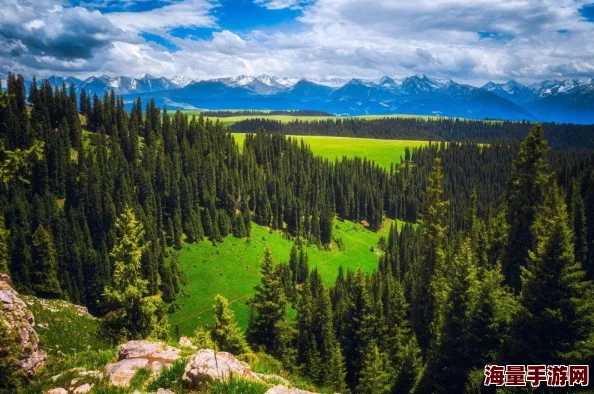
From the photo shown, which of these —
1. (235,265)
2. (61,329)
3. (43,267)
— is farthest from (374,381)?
(235,265)

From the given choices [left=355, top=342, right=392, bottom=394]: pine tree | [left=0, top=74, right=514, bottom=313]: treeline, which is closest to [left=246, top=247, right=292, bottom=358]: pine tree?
[left=355, top=342, right=392, bottom=394]: pine tree

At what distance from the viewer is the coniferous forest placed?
26688 mm

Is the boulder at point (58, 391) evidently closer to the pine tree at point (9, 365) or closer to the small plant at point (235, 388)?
the pine tree at point (9, 365)

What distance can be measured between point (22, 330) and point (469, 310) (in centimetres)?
2919

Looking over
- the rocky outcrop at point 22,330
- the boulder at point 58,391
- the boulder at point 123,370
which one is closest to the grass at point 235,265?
the rocky outcrop at point 22,330

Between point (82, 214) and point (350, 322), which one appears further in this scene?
point (82, 214)

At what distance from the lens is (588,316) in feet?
71.3

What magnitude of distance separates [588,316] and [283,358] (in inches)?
1308

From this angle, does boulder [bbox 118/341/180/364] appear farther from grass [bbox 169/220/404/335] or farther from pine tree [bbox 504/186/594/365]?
grass [bbox 169/220/404/335]

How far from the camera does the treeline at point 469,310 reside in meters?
22.6

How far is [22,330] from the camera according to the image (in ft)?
60.8

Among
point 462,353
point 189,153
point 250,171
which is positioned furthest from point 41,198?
point 462,353

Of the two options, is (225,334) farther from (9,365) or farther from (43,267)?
(43,267)

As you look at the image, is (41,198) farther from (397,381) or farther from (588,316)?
(588,316)
